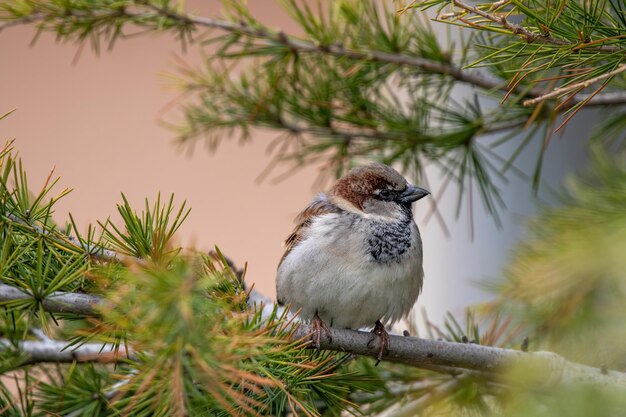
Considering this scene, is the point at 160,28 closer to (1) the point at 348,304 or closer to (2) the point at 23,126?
(1) the point at 348,304

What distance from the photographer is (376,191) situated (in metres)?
1.88

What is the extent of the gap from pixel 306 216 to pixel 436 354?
611 mm

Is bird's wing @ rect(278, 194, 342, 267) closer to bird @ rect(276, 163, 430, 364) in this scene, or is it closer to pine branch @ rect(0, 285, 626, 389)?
bird @ rect(276, 163, 430, 364)

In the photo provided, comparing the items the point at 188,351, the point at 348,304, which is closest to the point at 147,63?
the point at 348,304

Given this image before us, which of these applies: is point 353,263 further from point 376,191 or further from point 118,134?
point 118,134

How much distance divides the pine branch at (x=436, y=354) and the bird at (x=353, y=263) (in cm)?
13

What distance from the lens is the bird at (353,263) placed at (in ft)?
5.49

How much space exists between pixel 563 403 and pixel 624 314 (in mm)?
476

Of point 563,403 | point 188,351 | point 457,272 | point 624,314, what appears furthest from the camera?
point 457,272

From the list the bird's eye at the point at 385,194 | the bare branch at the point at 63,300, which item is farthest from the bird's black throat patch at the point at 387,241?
the bare branch at the point at 63,300

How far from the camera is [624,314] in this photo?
109 cm

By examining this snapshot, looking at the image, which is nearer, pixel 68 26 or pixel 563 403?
pixel 563 403

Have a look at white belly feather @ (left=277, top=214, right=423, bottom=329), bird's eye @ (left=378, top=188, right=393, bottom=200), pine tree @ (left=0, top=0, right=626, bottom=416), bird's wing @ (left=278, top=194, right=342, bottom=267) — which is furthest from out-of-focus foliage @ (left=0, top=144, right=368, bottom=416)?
bird's eye @ (left=378, top=188, right=393, bottom=200)

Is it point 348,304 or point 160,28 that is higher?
point 160,28
